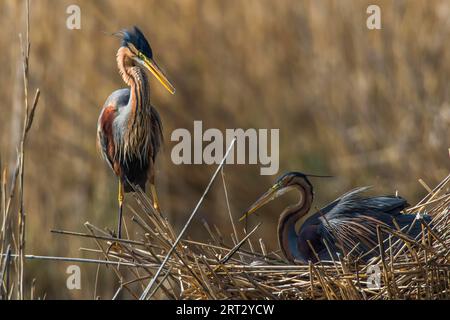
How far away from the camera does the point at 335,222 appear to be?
3785 millimetres

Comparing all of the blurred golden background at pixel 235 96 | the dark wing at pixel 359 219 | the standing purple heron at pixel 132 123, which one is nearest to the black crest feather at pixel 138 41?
the standing purple heron at pixel 132 123

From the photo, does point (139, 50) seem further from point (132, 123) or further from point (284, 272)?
point (284, 272)

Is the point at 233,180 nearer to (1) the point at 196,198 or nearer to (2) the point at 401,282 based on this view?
(1) the point at 196,198

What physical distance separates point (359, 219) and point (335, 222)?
0.28ft

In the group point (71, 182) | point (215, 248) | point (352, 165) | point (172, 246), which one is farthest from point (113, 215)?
point (172, 246)

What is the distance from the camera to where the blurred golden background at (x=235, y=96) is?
273 inches

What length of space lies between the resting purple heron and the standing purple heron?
56cm

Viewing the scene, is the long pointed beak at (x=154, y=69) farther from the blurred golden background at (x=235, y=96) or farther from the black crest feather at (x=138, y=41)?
the blurred golden background at (x=235, y=96)

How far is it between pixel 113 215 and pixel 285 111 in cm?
141

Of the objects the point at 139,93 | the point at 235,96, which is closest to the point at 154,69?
the point at 139,93

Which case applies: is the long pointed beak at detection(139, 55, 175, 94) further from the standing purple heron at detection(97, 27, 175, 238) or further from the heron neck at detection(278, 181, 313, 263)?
the heron neck at detection(278, 181, 313, 263)

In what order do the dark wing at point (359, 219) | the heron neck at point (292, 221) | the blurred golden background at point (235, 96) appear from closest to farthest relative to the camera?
1. the heron neck at point (292, 221)
2. the dark wing at point (359, 219)
3. the blurred golden background at point (235, 96)

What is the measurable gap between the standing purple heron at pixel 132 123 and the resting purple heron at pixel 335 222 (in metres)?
0.56

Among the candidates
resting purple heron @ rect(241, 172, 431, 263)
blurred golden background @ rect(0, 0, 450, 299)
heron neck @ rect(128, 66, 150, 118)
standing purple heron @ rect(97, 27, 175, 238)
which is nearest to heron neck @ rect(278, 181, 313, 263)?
resting purple heron @ rect(241, 172, 431, 263)
